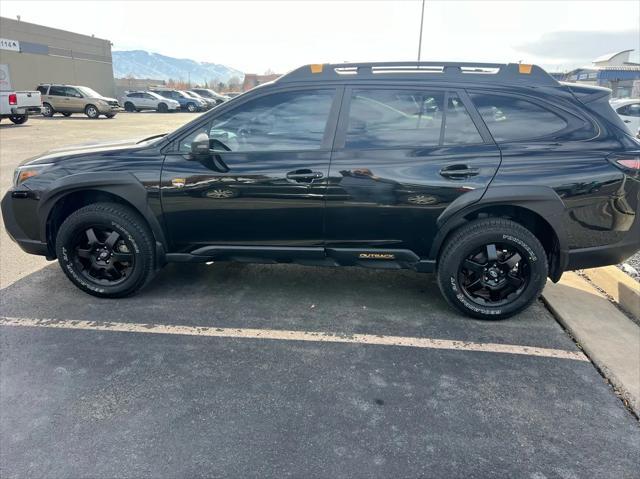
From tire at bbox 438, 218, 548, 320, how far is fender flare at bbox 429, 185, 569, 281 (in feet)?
0.49

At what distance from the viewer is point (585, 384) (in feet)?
9.59

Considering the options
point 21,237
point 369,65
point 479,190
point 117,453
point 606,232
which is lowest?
point 117,453

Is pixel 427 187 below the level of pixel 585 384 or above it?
above

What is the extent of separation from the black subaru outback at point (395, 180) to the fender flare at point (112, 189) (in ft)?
0.04

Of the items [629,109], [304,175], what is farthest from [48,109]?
[304,175]

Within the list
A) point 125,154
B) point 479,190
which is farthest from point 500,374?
point 125,154

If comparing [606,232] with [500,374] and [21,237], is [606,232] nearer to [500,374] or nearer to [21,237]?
[500,374]

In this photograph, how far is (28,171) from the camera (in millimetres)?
3867

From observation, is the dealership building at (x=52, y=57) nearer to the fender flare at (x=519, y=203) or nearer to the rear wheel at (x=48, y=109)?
the rear wheel at (x=48, y=109)

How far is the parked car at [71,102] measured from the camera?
2656 centimetres

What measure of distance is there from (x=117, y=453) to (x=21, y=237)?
99.0 inches

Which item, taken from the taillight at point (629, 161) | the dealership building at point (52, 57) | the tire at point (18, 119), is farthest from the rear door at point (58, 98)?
the taillight at point (629, 161)

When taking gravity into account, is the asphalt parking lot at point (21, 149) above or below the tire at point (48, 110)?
below

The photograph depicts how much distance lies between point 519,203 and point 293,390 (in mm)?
2093
